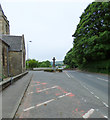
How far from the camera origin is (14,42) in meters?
18.8

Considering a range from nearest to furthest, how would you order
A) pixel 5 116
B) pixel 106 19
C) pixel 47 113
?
pixel 5 116 < pixel 47 113 < pixel 106 19

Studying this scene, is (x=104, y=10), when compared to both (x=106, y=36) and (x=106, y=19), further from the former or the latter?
(x=106, y=36)

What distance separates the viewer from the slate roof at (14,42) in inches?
685

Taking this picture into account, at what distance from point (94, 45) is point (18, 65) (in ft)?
56.2

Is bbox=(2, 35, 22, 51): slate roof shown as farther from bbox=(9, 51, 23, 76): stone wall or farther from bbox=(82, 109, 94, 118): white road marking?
bbox=(82, 109, 94, 118): white road marking

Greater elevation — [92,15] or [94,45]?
[92,15]

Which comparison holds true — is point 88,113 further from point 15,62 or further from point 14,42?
point 14,42

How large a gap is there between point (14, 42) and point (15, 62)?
209 inches

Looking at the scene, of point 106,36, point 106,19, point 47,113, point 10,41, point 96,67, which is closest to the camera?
point 47,113

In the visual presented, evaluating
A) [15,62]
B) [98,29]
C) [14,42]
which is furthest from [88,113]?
[14,42]

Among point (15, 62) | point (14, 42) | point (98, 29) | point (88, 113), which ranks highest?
point (98, 29)

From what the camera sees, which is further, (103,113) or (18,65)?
(18,65)

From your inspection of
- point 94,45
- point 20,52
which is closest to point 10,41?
point 20,52

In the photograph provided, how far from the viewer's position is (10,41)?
61.6ft
